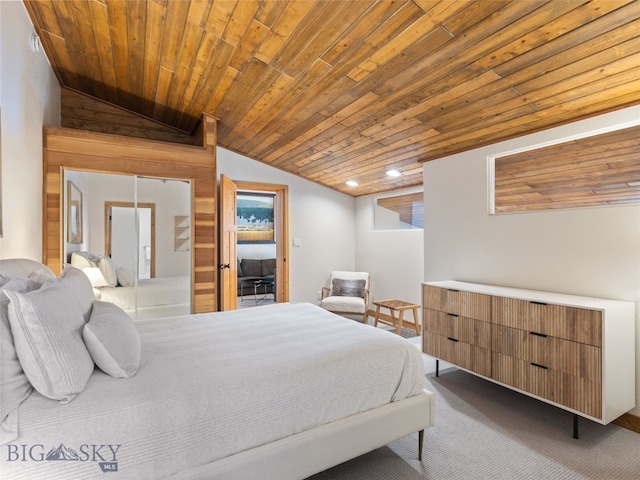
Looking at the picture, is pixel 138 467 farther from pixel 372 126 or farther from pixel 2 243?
pixel 372 126

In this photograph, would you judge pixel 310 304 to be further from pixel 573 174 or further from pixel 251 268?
pixel 251 268

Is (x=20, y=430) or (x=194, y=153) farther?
(x=194, y=153)

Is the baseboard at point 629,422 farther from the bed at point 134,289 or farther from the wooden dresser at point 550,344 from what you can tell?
the bed at point 134,289

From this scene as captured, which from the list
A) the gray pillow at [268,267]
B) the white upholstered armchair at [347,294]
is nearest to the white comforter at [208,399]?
the white upholstered armchair at [347,294]

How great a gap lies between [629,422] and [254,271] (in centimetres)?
593

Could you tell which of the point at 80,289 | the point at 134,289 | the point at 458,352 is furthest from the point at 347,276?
the point at 80,289

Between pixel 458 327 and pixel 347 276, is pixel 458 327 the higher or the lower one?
the lower one

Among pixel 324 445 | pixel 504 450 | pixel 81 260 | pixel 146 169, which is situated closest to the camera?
pixel 324 445

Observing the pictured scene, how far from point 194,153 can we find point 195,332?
2.21 meters

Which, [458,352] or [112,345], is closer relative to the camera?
[112,345]

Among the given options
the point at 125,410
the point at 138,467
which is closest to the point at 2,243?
the point at 125,410

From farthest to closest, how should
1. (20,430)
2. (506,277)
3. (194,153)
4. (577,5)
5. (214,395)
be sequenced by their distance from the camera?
(194,153) → (506,277) → (577,5) → (214,395) → (20,430)

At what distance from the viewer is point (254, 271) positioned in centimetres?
700

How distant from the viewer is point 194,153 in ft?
11.7
